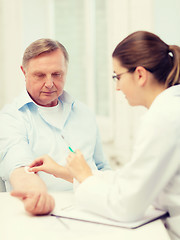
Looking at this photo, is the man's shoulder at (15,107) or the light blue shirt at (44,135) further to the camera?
the man's shoulder at (15,107)

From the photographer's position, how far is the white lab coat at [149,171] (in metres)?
0.89

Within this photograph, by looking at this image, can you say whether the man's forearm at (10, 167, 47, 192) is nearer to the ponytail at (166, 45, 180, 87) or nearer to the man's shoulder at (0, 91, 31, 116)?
the man's shoulder at (0, 91, 31, 116)

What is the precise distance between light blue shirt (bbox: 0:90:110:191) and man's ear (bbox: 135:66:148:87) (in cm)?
56

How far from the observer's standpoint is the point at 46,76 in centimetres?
157

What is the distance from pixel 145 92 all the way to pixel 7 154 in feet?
2.04

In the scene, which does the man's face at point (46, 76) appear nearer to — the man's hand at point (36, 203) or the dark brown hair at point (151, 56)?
the dark brown hair at point (151, 56)

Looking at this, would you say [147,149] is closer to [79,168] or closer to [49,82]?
[79,168]

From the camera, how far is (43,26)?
10.2 ft

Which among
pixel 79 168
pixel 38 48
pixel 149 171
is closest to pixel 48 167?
pixel 79 168

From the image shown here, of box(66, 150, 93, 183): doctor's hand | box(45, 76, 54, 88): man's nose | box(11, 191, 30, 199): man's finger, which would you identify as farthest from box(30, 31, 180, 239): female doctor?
box(45, 76, 54, 88): man's nose

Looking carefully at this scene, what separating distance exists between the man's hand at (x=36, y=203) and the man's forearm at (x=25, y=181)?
14 cm

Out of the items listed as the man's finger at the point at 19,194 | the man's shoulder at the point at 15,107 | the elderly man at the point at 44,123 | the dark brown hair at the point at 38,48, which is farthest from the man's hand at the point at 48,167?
the dark brown hair at the point at 38,48

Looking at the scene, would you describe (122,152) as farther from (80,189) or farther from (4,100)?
(80,189)

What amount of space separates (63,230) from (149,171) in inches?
10.5
